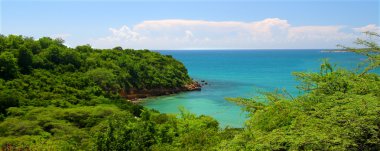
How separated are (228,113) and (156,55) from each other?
34.7 metres

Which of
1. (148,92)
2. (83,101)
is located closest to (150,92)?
(148,92)

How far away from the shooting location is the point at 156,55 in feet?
231

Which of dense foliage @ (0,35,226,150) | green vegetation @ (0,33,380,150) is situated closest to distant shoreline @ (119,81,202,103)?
dense foliage @ (0,35,226,150)

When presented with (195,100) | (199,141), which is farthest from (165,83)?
(199,141)

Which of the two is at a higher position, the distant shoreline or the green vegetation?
the green vegetation

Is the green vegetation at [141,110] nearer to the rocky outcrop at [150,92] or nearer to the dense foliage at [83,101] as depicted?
the dense foliage at [83,101]

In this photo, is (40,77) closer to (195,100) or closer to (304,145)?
(195,100)

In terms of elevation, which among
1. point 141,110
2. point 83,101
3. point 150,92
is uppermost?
point 141,110

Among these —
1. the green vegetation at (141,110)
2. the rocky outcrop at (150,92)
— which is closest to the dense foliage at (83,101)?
the green vegetation at (141,110)

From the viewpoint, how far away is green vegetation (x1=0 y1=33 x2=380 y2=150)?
9400mm

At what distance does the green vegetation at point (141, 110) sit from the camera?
9.40 meters

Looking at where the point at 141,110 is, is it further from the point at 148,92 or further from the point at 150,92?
the point at 150,92

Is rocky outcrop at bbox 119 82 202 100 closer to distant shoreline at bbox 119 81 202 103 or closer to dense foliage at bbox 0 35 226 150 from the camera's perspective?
distant shoreline at bbox 119 81 202 103

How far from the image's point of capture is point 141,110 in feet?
102
